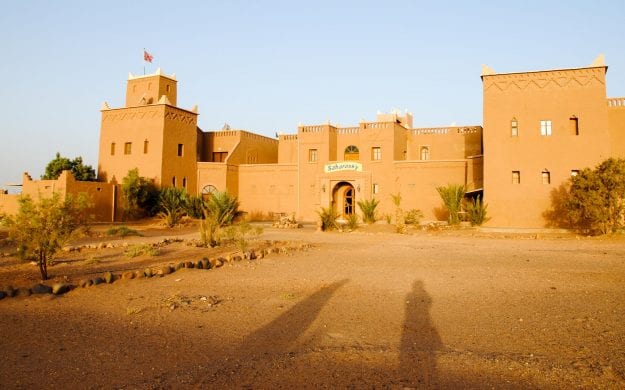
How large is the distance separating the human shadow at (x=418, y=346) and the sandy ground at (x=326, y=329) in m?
0.02

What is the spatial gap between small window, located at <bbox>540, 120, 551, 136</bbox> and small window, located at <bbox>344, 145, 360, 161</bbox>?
41.1 feet

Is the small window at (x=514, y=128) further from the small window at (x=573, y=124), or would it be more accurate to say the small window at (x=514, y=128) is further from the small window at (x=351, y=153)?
the small window at (x=351, y=153)

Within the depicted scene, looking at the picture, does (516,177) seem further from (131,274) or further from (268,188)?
(131,274)

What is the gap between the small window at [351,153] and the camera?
106ft

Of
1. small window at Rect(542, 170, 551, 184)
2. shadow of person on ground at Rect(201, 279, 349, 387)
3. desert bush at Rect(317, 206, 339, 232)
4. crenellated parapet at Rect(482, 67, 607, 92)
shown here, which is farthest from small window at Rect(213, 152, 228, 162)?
shadow of person on ground at Rect(201, 279, 349, 387)

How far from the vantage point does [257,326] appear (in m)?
5.69

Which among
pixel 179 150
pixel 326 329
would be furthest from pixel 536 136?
pixel 179 150

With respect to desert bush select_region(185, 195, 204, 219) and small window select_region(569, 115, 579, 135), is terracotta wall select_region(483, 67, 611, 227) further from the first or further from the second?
desert bush select_region(185, 195, 204, 219)

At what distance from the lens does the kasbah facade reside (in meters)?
22.4

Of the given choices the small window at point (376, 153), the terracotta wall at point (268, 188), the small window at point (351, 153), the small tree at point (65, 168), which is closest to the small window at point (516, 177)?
the small window at point (376, 153)

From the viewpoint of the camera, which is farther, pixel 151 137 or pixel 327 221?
pixel 151 137

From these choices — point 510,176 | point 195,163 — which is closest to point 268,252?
point 510,176

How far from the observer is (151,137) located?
98.5 ft

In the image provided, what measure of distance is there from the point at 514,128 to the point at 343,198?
12689 mm
